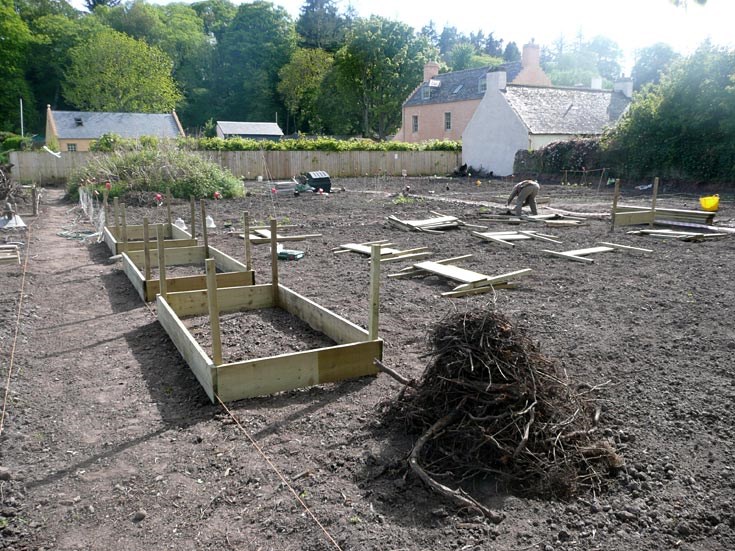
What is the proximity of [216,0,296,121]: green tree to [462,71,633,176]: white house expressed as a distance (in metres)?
36.6

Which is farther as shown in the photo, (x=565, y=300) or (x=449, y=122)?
(x=449, y=122)

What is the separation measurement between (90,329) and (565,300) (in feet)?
19.6

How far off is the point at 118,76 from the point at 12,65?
12224 millimetres

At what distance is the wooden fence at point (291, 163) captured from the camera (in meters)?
28.3

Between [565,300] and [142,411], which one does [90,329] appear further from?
[565,300]

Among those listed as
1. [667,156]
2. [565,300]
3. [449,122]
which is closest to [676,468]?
[565,300]

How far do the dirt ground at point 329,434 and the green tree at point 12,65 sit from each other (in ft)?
193

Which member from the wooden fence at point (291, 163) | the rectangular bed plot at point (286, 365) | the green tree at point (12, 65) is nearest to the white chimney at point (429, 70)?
the wooden fence at point (291, 163)

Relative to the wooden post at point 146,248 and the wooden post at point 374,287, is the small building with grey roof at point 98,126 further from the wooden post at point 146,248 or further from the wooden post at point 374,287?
the wooden post at point 374,287

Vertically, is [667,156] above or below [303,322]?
above

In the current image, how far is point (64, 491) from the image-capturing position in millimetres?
3400

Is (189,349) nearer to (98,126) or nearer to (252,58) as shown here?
(98,126)

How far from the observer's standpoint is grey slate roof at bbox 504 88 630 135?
3353cm

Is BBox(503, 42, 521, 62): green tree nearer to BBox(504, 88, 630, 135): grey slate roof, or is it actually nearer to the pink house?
the pink house
